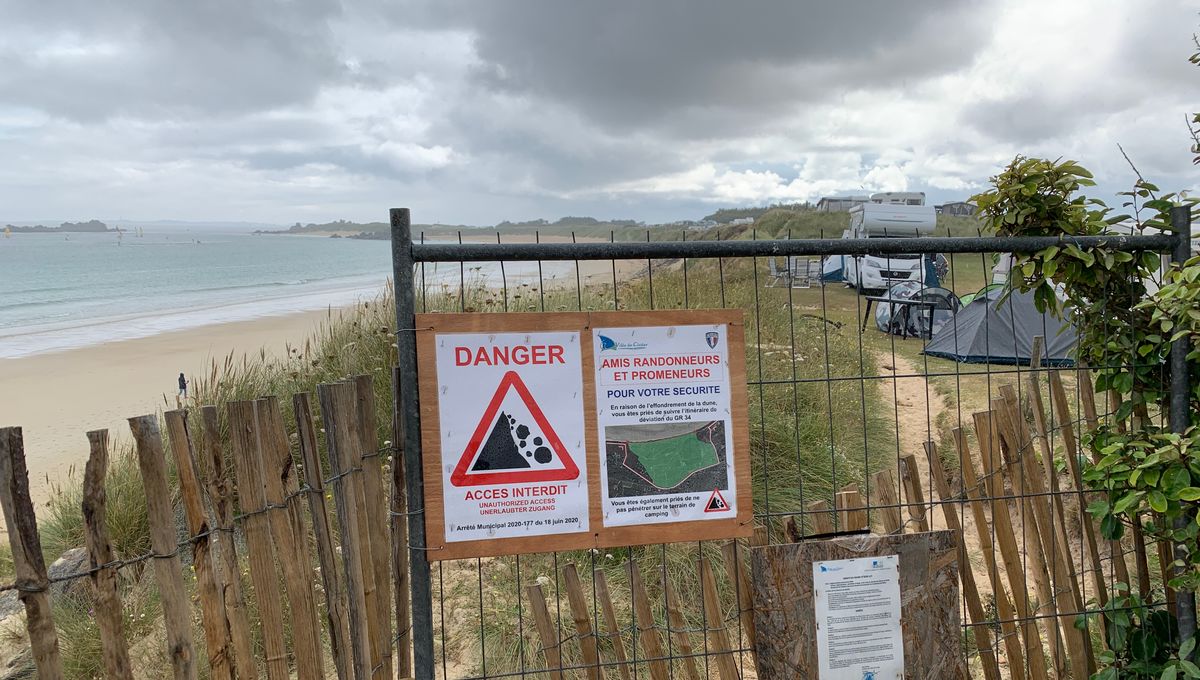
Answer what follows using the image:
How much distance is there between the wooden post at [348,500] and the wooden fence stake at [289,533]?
0.11 metres

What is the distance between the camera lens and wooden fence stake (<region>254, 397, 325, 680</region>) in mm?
2273

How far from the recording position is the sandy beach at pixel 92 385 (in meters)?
9.47

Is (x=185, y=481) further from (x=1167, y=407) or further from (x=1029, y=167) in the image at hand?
(x=1167, y=407)

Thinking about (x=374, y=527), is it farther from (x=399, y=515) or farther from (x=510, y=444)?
(x=510, y=444)

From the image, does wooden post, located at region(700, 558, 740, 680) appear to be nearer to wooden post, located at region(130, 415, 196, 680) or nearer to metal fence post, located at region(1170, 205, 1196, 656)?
wooden post, located at region(130, 415, 196, 680)

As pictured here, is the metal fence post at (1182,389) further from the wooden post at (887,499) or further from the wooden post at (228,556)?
the wooden post at (228,556)

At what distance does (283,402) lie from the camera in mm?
6629

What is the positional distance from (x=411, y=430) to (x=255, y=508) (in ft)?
1.65

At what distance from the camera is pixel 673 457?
2.61 m

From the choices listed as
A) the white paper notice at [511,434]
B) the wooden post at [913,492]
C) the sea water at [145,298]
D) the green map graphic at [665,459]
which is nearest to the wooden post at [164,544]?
the white paper notice at [511,434]

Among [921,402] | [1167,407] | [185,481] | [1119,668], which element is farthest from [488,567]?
[921,402]

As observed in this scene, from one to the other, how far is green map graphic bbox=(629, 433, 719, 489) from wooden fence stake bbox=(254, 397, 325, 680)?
3.57 ft

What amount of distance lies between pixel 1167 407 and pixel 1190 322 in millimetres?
459

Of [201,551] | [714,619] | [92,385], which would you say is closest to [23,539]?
[201,551]
